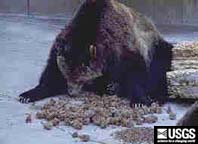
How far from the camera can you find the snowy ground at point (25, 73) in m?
4.23

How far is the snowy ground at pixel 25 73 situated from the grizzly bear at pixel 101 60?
0.32 meters

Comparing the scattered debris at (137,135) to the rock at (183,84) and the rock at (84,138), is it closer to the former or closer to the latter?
the rock at (84,138)

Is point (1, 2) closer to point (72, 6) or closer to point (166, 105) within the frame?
point (72, 6)

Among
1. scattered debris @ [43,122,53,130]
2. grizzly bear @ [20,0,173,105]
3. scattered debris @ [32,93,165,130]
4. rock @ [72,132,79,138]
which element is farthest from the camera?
grizzly bear @ [20,0,173,105]

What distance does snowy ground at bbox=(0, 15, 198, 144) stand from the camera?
4.23 meters

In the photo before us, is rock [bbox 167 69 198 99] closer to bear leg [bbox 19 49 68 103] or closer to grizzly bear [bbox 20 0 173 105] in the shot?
grizzly bear [bbox 20 0 173 105]

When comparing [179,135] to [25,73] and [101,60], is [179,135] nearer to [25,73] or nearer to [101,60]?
[101,60]

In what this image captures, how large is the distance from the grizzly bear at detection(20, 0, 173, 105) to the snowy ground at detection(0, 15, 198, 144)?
32 cm

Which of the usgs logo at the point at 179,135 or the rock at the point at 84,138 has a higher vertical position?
the usgs logo at the point at 179,135

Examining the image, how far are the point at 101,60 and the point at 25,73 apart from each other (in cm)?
136

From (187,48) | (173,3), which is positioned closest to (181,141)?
(187,48)

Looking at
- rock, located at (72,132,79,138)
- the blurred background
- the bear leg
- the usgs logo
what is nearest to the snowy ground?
rock, located at (72,132,79,138)

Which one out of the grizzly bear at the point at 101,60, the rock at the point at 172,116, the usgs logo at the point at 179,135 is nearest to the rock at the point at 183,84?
the grizzly bear at the point at 101,60

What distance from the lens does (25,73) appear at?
253 inches
